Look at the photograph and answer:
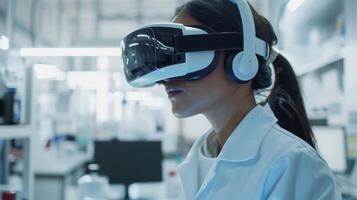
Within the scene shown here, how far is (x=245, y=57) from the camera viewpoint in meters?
0.83

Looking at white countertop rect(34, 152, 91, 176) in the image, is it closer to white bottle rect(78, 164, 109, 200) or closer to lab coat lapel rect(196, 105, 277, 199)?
white bottle rect(78, 164, 109, 200)

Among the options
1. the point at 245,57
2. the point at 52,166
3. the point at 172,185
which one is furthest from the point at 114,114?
the point at 245,57

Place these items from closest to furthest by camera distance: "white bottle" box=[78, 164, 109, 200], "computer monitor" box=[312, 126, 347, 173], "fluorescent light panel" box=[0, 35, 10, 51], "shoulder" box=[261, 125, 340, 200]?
"shoulder" box=[261, 125, 340, 200], "fluorescent light panel" box=[0, 35, 10, 51], "white bottle" box=[78, 164, 109, 200], "computer monitor" box=[312, 126, 347, 173]

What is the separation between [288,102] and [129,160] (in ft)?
5.69

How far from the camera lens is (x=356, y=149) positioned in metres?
2.37

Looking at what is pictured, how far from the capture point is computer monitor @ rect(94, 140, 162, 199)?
248cm

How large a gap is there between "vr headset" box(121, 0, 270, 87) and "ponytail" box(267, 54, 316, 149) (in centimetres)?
19

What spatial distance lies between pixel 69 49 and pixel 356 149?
2131 millimetres

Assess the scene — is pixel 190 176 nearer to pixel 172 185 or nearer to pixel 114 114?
pixel 172 185

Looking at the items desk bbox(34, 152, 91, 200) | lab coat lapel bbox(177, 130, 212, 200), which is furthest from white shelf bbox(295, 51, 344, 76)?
desk bbox(34, 152, 91, 200)

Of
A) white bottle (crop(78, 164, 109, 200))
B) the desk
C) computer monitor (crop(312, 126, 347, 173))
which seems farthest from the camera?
the desk

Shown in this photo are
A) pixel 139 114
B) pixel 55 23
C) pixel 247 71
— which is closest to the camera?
pixel 247 71

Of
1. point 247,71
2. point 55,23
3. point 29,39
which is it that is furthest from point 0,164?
point 55,23

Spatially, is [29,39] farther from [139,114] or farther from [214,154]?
[214,154]
